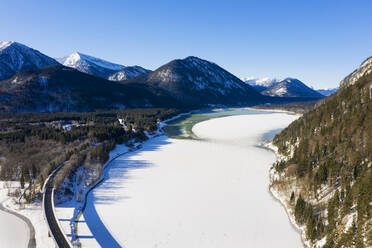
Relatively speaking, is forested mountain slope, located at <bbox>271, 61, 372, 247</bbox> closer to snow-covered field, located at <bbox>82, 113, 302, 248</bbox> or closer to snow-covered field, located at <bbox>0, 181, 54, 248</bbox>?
snow-covered field, located at <bbox>82, 113, 302, 248</bbox>

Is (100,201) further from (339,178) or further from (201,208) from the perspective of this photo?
(339,178)

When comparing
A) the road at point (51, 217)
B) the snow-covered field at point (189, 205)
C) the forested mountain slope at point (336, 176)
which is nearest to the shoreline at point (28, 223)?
Answer: the road at point (51, 217)

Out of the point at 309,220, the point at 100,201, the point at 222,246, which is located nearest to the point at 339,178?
the point at 309,220

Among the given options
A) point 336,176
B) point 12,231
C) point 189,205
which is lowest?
point 12,231

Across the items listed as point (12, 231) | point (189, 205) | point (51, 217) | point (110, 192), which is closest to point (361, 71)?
point (189, 205)

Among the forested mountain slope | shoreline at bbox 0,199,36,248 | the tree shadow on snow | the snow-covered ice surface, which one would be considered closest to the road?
shoreline at bbox 0,199,36,248

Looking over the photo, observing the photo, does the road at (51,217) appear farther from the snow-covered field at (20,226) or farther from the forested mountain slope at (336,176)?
the forested mountain slope at (336,176)

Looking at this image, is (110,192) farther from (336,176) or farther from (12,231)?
(336,176)
